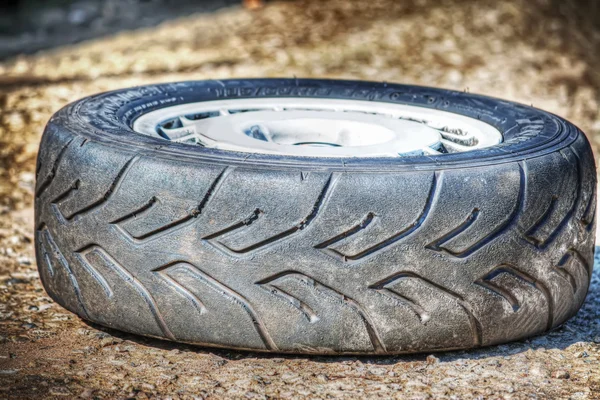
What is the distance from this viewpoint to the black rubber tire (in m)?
1.88

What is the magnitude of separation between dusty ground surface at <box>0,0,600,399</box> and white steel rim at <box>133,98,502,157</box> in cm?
44

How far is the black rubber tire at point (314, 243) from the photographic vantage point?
1.88 metres

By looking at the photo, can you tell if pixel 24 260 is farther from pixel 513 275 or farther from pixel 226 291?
pixel 513 275

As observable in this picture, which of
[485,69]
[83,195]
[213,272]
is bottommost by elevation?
[485,69]

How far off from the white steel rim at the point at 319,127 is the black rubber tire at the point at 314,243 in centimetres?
37

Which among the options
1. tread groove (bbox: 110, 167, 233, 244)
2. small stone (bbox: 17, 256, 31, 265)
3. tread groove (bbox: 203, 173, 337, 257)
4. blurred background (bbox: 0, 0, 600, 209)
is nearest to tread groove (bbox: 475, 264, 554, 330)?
tread groove (bbox: 203, 173, 337, 257)

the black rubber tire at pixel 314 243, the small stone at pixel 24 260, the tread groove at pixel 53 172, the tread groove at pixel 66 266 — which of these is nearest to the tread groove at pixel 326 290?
the black rubber tire at pixel 314 243

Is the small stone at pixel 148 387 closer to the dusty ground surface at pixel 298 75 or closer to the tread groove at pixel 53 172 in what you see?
the dusty ground surface at pixel 298 75

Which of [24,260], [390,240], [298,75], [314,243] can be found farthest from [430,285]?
[298,75]

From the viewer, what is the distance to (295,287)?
1910 millimetres

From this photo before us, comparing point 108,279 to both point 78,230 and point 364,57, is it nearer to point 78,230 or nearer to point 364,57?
point 78,230

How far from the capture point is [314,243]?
1.88m

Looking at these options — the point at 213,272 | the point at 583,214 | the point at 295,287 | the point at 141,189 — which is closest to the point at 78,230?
the point at 141,189

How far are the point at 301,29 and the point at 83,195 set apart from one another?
604 centimetres
